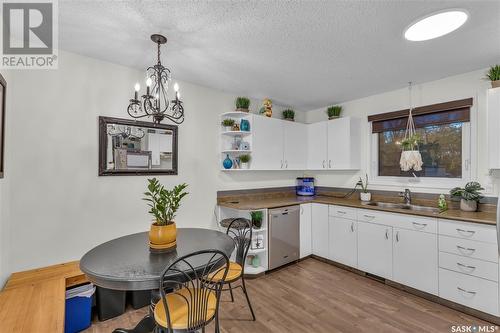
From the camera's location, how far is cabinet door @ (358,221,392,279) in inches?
108

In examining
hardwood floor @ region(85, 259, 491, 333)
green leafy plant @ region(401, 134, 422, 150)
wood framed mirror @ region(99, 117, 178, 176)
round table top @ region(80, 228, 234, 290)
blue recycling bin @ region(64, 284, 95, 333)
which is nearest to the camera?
round table top @ region(80, 228, 234, 290)

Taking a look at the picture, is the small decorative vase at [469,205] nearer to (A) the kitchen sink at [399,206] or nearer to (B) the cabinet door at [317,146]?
(A) the kitchen sink at [399,206]

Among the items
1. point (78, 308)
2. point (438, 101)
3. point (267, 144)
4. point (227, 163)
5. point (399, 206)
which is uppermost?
point (438, 101)

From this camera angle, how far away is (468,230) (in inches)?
86.4

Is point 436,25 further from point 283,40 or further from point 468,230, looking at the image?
point 468,230

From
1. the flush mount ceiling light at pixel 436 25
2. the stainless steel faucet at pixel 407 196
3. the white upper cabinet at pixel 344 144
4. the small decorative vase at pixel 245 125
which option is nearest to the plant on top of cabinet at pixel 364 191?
the white upper cabinet at pixel 344 144

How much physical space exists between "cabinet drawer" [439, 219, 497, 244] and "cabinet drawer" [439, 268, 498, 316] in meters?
0.37

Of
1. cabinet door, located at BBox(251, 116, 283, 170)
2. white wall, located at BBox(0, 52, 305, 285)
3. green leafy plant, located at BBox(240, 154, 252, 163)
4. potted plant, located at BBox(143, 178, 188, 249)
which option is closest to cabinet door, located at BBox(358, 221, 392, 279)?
cabinet door, located at BBox(251, 116, 283, 170)

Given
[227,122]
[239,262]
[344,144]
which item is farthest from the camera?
[344,144]

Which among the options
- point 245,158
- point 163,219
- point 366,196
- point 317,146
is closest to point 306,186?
point 317,146

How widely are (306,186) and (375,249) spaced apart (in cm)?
160

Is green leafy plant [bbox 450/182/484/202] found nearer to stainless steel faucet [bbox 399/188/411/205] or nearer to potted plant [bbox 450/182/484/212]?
potted plant [bbox 450/182/484/212]

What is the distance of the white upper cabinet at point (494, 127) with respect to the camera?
2279 millimetres

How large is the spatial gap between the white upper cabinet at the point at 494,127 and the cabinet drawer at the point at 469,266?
96cm
